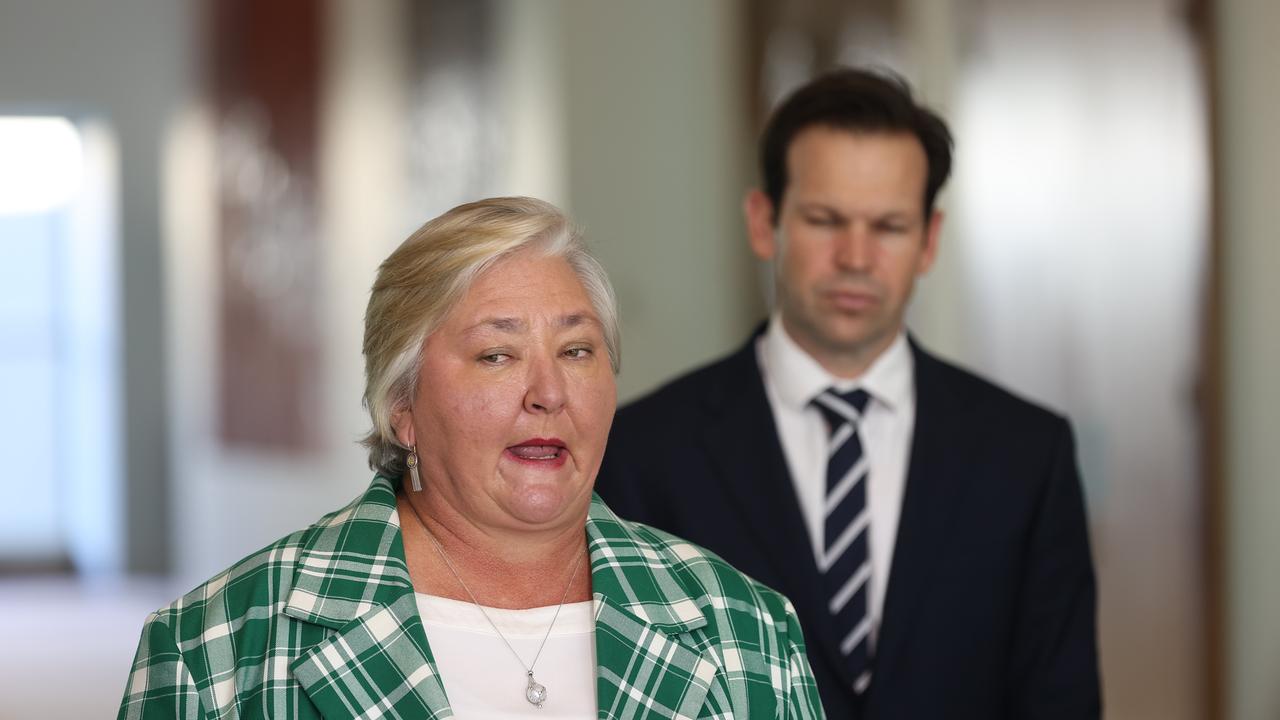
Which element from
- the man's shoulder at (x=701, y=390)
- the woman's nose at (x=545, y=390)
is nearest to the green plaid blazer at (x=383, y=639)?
the woman's nose at (x=545, y=390)

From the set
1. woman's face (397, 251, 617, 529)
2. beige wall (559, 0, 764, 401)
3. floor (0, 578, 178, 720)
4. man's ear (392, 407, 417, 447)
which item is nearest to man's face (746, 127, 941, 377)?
woman's face (397, 251, 617, 529)

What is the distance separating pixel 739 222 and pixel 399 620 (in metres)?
3.24

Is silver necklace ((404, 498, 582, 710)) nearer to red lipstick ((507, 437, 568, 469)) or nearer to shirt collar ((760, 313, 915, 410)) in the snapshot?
red lipstick ((507, 437, 568, 469))

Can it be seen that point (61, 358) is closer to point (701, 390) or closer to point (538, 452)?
point (701, 390)

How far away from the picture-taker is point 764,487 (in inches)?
99.1

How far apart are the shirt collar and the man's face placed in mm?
17

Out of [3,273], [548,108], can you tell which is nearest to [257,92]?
[3,273]

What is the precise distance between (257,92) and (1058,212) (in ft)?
17.0

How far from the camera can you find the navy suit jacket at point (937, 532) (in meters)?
2.42

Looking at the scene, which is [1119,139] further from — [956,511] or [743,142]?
[956,511]

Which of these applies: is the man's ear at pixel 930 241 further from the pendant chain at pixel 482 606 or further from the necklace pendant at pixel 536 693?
the necklace pendant at pixel 536 693

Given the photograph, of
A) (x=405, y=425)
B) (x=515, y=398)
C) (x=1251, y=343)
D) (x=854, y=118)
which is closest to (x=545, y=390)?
(x=515, y=398)

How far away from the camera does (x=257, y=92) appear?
811cm

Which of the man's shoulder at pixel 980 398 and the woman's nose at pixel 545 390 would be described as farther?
the man's shoulder at pixel 980 398
